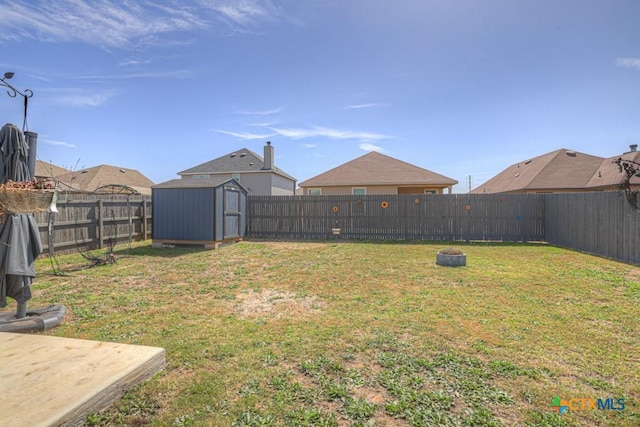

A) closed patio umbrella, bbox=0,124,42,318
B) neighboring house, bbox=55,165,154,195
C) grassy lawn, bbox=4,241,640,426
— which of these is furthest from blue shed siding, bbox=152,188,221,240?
neighboring house, bbox=55,165,154,195

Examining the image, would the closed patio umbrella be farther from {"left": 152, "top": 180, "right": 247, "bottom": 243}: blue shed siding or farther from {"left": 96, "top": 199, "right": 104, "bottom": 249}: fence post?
{"left": 96, "top": 199, "right": 104, "bottom": 249}: fence post

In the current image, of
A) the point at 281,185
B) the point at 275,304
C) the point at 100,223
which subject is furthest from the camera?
the point at 281,185

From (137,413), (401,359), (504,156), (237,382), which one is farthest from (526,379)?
(504,156)

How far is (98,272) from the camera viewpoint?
646 cm

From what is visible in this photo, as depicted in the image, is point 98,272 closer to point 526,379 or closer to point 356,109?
point 526,379

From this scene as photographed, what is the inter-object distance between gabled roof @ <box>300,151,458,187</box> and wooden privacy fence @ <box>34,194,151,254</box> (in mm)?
9547

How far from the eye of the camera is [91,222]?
9.34 metres

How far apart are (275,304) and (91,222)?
853 centimetres

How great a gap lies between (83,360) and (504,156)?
107 feet

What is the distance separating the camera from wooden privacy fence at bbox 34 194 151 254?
8.20 m

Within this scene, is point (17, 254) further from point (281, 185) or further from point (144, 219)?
point (281, 185)

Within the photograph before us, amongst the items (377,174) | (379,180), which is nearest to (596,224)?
(379,180)

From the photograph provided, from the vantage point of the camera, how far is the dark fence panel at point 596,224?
7.51m

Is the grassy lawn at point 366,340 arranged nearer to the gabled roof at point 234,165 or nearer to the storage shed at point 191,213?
the storage shed at point 191,213
